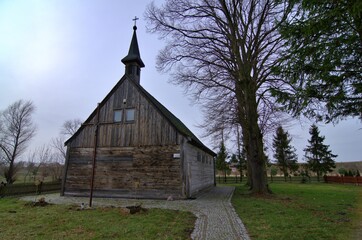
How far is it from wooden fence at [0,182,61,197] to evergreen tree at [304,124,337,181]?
37.6 meters

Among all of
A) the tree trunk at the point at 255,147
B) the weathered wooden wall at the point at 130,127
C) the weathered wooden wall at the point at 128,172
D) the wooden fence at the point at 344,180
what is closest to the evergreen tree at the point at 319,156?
the wooden fence at the point at 344,180

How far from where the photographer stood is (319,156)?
3878 cm

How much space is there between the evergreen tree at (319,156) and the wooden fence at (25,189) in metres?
37.6

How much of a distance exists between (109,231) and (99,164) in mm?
9787

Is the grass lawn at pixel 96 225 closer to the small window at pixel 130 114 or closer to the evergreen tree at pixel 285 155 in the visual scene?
the small window at pixel 130 114

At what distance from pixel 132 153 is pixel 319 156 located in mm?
35710

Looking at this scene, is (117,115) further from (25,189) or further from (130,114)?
(25,189)

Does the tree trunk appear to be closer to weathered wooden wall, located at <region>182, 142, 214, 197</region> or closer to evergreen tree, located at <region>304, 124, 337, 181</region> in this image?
weathered wooden wall, located at <region>182, 142, 214, 197</region>

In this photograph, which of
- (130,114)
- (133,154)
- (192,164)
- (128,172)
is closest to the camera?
(128,172)

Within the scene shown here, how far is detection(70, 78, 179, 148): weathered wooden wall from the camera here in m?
14.6

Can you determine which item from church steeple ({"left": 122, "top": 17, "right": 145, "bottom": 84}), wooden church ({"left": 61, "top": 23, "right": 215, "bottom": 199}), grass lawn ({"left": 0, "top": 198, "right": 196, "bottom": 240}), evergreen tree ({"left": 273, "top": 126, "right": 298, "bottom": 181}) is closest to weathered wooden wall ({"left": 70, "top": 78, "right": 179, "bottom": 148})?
wooden church ({"left": 61, "top": 23, "right": 215, "bottom": 199})

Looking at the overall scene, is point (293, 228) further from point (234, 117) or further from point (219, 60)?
point (219, 60)

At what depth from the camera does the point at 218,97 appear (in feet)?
55.2

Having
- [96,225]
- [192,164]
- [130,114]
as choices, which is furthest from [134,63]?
[96,225]
